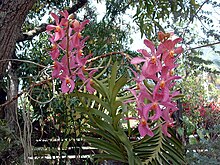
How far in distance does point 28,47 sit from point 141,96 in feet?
5.69

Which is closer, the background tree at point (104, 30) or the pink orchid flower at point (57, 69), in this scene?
the pink orchid flower at point (57, 69)

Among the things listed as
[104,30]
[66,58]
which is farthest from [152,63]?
[104,30]

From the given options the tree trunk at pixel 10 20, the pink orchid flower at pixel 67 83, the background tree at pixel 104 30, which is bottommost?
the pink orchid flower at pixel 67 83

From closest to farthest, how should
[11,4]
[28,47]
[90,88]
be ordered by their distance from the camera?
1. [90,88]
2. [11,4]
3. [28,47]

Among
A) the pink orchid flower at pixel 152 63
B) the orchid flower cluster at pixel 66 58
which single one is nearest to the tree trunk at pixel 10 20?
the orchid flower cluster at pixel 66 58

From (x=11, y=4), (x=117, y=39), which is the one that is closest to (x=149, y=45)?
(x=11, y=4)

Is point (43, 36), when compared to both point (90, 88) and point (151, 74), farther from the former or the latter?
point (151, 74)

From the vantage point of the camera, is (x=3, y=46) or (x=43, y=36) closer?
(x=3, y=46)

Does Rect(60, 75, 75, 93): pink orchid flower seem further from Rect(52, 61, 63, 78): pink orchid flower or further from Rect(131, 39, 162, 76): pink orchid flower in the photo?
Rect(131, 39, 162, 76): pink orchid flower

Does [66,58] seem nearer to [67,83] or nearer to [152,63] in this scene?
[67,83]

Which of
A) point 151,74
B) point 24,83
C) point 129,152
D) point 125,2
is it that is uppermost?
point 125,2

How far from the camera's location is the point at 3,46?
2.83ft

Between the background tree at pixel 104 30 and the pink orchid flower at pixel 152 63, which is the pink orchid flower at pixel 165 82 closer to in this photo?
the pink orchid flower at pixel 152 63

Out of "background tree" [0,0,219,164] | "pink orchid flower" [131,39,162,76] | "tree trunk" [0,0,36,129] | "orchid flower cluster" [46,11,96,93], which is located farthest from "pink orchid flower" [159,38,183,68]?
"background tree" [0,0,219,164]
